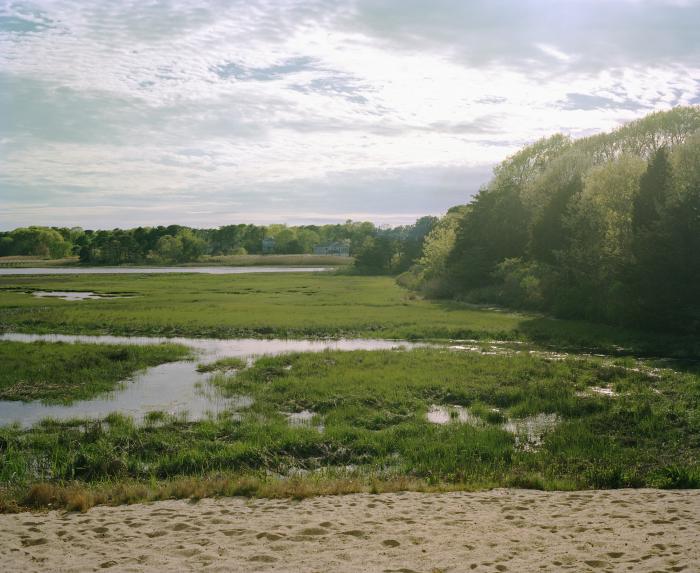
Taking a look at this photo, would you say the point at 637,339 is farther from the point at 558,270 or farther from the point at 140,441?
the point at 140,441

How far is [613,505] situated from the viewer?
34.7ft

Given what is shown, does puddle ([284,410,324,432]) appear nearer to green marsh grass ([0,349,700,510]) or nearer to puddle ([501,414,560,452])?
green marsh grass ([0,349,700,510])

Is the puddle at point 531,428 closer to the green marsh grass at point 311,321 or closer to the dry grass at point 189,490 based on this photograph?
the dry grass at point 189,490

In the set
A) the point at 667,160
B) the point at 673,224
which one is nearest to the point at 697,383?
the point at 673,224

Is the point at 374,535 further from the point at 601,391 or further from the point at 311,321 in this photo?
the point at 311,321

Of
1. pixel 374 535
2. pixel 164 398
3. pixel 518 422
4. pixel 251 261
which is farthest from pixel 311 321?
pixel 251 261

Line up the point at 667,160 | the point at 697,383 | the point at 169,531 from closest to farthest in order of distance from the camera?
the point at 169,531
the point at 697,383
the point at 667,160

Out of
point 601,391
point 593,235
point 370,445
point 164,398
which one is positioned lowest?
point 164,398

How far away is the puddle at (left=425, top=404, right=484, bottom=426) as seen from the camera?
17.4m

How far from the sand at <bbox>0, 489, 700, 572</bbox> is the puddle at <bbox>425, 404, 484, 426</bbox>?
19.6ft

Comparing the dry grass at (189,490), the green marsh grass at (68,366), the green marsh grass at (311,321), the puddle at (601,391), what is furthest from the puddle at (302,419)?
the green marsh grass at (311,321)

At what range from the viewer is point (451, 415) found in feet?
59.4

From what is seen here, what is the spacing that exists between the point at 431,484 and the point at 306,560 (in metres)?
4.55

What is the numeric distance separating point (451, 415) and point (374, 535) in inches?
365
